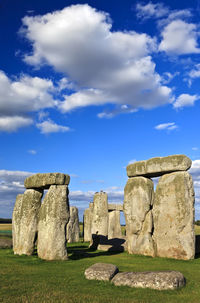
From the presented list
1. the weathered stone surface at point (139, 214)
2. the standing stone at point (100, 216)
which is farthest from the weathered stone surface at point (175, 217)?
the standing stone at point (100, 216)

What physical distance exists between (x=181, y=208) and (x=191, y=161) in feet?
7.17

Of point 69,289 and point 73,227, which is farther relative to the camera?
point 73,227

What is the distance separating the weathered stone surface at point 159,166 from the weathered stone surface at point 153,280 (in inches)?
281

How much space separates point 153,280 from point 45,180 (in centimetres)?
717

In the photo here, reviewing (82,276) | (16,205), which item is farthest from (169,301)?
(16,205)

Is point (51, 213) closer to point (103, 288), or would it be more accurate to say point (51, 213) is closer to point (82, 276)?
point (82, 276)

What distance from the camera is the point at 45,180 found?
1320cm

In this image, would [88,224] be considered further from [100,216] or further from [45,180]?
[45,180]

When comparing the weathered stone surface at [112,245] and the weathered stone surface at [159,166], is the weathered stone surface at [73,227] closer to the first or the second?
the weathered stone surface at [112,245]

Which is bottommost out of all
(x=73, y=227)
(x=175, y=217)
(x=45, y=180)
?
(x=73, y=227)

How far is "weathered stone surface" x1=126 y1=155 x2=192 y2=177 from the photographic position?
14125 mm

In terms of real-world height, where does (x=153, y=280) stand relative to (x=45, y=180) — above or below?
below

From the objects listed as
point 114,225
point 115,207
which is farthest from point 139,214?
point 115,207

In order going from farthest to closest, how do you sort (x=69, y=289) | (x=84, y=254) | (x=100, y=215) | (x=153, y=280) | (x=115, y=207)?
(x=115, y=207), (x=100, y=215), (x=84, y=254), (x=69, y=289), (x=153, y=280)
